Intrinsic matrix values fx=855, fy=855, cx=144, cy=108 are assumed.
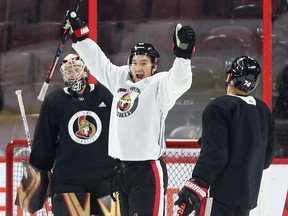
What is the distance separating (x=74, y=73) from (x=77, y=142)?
1.05ft

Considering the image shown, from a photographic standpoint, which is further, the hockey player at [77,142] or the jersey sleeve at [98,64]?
the hockey player at [77,142]

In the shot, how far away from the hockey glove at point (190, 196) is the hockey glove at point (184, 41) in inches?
19.7

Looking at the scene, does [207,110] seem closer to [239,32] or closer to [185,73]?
[185,73]

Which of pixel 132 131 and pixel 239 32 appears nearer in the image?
pixel 132 131

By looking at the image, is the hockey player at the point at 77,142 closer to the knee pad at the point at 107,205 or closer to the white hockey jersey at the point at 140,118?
the knee pad at the point at 107,205

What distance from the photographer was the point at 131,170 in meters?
3.56

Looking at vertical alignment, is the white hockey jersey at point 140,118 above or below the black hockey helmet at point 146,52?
below

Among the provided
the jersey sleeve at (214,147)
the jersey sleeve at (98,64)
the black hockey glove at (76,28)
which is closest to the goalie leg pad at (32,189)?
the jersey sleeve at (98,64)

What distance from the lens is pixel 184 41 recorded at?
3.29 meters

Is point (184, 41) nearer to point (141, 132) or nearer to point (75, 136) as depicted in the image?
point (141, 132)

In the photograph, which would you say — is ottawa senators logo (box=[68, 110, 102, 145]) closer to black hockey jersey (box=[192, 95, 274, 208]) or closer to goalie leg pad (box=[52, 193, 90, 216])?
goalie leg pad (box=[52, 193, 90, 216])

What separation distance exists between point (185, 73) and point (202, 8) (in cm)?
171

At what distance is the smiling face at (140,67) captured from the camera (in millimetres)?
3629

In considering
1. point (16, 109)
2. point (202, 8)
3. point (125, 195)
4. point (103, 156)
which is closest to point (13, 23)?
point (16, 109)
